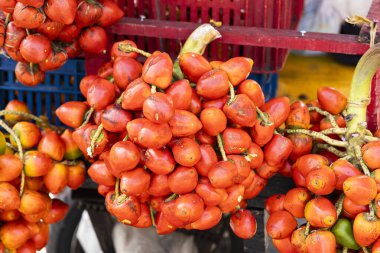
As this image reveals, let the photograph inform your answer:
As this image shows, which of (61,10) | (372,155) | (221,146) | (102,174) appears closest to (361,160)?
(372,155)

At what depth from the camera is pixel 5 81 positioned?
211 centimetres

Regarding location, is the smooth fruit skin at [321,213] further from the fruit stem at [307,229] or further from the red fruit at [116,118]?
the red fruit at [116,118]

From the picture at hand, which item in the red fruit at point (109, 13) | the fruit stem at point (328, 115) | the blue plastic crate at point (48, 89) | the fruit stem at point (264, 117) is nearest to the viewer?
the fruit stem at point (264, 117)

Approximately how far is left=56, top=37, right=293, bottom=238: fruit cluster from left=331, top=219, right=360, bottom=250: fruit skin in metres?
0.23

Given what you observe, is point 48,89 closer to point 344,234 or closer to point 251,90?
point 251,90

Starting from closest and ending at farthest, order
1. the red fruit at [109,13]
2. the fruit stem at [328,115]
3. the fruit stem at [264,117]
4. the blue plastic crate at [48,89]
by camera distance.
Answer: the fruit stem at [264,117]
the fruit stem at [328,115]
the red fruit at [109,13]
the blue plastic crate at [48,89]

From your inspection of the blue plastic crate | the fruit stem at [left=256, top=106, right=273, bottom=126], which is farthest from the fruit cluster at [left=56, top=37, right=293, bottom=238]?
the blue plastic crate

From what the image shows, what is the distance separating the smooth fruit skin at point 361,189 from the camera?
145cm

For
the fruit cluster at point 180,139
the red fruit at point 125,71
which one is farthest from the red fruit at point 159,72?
the red fruit at point 125,71

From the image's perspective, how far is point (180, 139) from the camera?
4.96 feet

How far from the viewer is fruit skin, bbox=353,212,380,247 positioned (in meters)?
1.46

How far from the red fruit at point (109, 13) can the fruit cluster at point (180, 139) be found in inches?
6.6

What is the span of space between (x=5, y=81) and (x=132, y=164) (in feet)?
2.73

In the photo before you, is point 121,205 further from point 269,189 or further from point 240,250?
point 240,250
